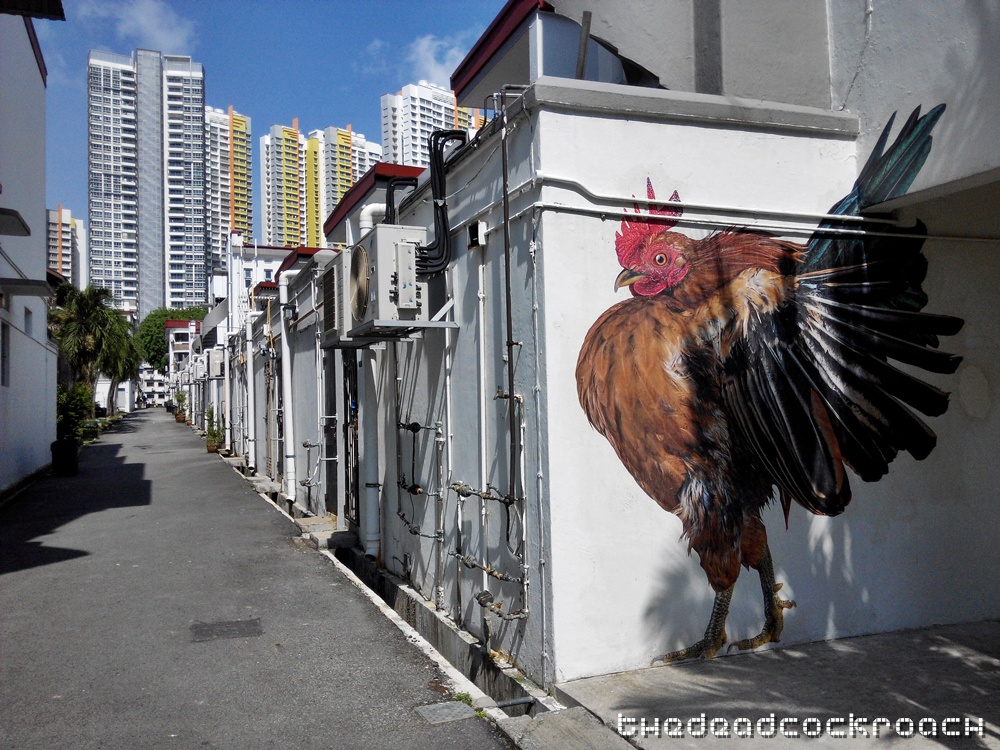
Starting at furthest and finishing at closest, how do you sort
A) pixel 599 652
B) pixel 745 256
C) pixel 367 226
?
1. pixel 367 226
2. pixel 745 256
3. pixel 599 652

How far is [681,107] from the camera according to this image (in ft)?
16.1

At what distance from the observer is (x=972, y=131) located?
4.63 metres

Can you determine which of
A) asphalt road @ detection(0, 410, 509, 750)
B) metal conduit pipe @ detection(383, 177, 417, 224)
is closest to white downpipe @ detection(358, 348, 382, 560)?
asphalt road @ detection(0, 410, 509, 750)

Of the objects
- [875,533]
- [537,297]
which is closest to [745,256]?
[537,297]

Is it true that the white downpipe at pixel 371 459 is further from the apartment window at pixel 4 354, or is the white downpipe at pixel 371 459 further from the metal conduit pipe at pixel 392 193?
the apartment window at pixel 4 354

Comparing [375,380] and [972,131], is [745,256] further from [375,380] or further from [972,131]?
[375,380]

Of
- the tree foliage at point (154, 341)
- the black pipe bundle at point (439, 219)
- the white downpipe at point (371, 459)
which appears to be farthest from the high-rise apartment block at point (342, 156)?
the black pipe bundle at point (439, 219)

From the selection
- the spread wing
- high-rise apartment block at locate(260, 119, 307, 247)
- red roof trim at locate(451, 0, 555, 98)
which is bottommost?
the spread wing

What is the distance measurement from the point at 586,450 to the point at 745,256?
1.66 meters

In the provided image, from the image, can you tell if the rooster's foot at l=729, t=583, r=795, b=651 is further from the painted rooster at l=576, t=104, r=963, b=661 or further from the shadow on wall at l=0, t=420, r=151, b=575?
the shadow on wall at l=0, t=420, r=151, b=575

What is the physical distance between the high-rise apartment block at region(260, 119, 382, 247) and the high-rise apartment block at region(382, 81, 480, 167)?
39775 millimetres

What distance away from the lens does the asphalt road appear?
4.39m

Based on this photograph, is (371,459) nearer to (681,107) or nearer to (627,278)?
(627,278)

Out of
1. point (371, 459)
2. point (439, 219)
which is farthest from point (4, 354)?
point (439, 219)
